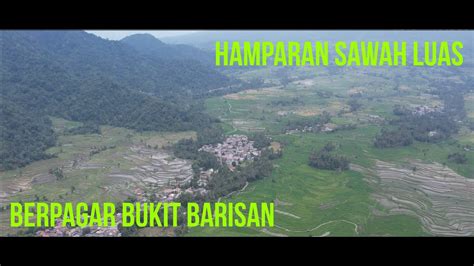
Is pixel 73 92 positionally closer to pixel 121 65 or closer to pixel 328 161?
pixel 121 65

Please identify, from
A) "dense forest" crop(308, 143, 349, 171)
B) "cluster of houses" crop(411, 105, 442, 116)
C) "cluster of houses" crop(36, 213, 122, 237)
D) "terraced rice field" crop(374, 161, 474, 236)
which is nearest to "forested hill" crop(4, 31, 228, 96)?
"cluster of houses" crop(411, 105, 442, 116)

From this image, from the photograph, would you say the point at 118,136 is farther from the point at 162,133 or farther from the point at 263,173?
the point at 263,173

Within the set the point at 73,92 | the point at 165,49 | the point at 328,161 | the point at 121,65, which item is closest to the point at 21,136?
the point at 73,92

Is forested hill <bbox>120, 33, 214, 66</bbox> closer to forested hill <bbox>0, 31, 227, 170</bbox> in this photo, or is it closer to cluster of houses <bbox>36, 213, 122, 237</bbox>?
forested hill <bbox>0, 31, 227, 170</bbox>

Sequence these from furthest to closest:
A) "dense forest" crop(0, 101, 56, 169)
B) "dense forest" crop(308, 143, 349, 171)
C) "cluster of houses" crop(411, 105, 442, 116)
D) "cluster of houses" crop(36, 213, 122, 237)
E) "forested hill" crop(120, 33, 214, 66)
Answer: "forested hill" crop(120, 33, 214, 66) < "cluster of houses" crop(411, 105, 442, 116) < "dense forest" crop(308, 143, 349, 171) < "dense forest" crop(0, 101, 56, 169) < "cluster of houses" crop(36, 213, 122, 237)

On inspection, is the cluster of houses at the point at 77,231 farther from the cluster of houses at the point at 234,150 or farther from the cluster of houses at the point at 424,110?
Result: the cluster of houses at the point at 424,110
